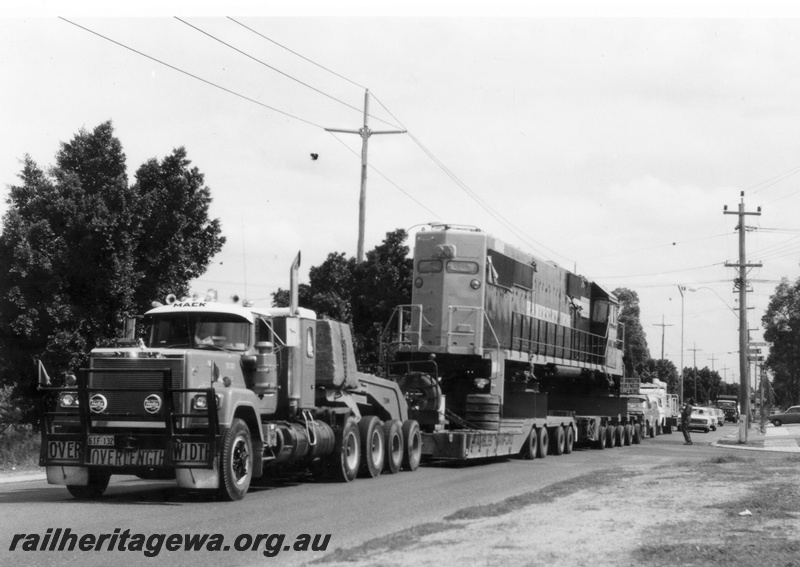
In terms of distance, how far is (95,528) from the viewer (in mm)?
11625

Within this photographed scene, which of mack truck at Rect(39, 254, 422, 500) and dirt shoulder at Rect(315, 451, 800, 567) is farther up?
mack truck at Rect(39, 254, 422, 500)

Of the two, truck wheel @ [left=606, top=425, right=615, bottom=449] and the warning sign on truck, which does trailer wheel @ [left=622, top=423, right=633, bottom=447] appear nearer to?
the warning sign on truck

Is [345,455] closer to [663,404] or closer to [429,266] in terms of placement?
[429,266]

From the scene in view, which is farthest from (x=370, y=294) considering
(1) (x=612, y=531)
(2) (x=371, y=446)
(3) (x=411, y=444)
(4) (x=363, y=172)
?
(1) (x=612, y=531)

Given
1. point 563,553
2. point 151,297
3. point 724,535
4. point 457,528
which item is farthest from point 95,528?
point 151,297

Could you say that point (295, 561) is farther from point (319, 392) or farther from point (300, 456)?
point (319, 392)

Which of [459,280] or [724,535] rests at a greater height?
[459,280]

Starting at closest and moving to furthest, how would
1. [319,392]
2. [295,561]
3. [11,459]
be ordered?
[295,561] < [319,392] < [11,459]

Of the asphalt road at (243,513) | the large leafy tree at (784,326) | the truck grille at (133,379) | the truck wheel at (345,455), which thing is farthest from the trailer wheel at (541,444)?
the large leafy tree at (784,326)

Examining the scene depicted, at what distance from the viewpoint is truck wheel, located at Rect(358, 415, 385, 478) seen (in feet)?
65.4

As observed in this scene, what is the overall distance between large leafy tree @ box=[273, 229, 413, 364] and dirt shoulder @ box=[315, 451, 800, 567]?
18.6 metres

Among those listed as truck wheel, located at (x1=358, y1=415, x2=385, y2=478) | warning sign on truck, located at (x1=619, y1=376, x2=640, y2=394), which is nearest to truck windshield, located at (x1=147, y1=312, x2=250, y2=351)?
truck wheel, located at (x1=358, y1=415, x2=385, y2=478)

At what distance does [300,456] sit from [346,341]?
3.00 metres

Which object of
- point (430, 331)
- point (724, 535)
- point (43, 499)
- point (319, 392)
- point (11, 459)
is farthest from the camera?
point (430, 331)
